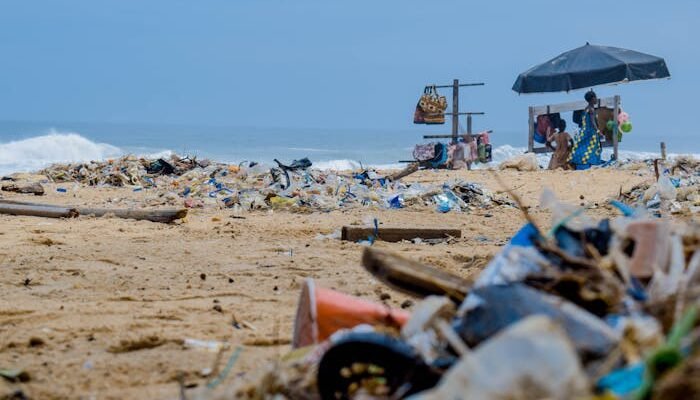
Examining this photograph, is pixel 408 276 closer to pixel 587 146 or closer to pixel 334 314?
pixel 334 314

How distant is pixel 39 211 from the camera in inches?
364

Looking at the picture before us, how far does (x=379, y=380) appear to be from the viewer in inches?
89.8

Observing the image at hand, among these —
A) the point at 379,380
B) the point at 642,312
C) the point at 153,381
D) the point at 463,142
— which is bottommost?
the point at 153,381

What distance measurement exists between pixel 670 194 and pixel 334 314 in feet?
21.4

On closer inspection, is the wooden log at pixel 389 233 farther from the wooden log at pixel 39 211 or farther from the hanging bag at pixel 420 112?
the hanging bag at pixel 420 112

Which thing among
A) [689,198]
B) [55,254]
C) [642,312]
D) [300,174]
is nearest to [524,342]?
[642,312]

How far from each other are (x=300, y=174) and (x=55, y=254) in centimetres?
596

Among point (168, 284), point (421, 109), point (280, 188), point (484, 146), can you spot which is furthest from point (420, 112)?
point (168, 284)

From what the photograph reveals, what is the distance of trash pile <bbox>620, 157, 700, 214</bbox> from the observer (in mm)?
8586

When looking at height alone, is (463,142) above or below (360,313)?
above

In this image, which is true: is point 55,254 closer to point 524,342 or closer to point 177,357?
point 177,357

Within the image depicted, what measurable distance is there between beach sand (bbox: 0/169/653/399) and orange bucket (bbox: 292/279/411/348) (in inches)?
12.3

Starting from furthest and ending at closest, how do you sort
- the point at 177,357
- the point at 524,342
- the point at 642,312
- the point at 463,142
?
the point at 463,142 → the point at 177,357 → the point at 642,312 → the point at 524,342

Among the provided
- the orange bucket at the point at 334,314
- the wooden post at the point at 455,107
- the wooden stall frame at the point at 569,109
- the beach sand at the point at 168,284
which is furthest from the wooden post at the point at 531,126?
the orange bucket at the point at 334,314
